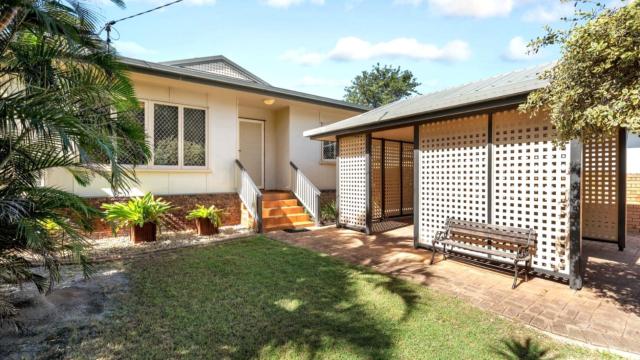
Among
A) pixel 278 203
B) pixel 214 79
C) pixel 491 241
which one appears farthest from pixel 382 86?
pixel 491 241

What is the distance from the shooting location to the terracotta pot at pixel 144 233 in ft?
23.1

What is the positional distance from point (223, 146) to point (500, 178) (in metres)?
7.15

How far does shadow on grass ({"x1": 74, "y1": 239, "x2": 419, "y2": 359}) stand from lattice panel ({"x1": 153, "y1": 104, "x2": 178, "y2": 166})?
3.62 meters

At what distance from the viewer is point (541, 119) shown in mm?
4773

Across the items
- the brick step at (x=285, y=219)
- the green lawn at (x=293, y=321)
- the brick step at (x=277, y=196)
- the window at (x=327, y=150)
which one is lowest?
the green lawn at (x=293, y=321)

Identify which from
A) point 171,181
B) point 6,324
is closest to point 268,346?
point 6,324

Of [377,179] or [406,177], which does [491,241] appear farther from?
[406,177]

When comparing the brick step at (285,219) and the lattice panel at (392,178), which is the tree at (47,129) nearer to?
the brick step at (285,219)

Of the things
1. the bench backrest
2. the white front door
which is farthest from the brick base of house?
the bench backrest

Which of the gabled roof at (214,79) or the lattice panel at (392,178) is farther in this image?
the lattice panel at (392,178)

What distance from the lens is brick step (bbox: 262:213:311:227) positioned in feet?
28.8

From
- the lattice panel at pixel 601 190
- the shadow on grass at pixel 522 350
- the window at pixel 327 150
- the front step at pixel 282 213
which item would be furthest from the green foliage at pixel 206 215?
the lattice panel at pixel 601 190

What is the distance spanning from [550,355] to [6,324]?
17.1 feet

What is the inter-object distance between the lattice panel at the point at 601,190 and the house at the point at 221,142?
22.4 feet
